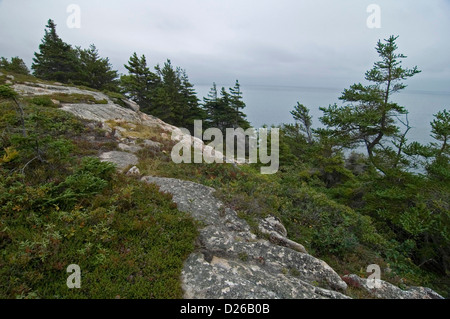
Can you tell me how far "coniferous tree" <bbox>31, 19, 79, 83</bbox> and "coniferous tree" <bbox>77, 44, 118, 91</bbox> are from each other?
1.36 meters

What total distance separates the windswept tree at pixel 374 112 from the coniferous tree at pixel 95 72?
3507 cm

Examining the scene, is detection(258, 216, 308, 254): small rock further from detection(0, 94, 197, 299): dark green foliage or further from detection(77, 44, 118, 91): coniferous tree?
detection(77, 44, 118, 91): coniferous tree

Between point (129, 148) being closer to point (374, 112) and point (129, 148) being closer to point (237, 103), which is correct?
point (374, 112)

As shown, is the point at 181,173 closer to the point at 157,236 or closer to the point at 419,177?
the point at 157,236

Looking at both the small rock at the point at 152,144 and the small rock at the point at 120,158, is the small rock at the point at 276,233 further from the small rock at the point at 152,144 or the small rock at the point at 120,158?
the small rock at the point at 152,144

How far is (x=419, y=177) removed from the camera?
396 inches

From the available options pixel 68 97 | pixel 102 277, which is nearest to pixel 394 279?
pixel 102 277

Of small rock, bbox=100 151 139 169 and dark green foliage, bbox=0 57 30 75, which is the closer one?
small rock, bbox=100 151 139 169

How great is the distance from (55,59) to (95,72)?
536 cm

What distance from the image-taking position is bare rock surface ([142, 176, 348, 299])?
154 inches

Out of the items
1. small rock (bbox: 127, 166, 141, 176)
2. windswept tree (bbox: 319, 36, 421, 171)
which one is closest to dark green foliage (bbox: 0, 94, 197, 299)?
small rock (bbox: 127, 166, 141, 176)

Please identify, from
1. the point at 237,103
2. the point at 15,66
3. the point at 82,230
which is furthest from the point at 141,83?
the point at 82,230

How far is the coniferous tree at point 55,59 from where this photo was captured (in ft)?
105

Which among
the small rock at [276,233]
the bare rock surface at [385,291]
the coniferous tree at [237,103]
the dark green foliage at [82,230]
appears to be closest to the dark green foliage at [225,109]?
the coniferous tree at [237,103]
